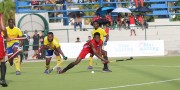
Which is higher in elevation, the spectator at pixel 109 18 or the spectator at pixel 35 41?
the spectator at pixel 109 18

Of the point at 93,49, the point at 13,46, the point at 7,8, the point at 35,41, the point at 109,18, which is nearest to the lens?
the point at 93,49

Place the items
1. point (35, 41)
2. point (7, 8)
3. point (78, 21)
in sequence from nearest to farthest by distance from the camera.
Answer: point (35, 41) < point (78, 21) < point (7, 8)

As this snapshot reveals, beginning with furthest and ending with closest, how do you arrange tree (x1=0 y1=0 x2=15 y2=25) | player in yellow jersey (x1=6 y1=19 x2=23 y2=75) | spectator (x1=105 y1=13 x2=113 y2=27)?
1. tree (x1=0 y1=0 x2=15 y2=25)
2. spectator (x1=105 y1=13 x2=113 y2=27)
3. player in yellow jersey (x1=6 y1=19 x2=23 y2=75)

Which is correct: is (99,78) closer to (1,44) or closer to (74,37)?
(1,44)

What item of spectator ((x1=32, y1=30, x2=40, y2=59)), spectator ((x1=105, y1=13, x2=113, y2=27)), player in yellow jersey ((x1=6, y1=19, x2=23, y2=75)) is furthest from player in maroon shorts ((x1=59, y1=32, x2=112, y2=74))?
spectator ((x1=105, y1=13, x2=113, y2=27))

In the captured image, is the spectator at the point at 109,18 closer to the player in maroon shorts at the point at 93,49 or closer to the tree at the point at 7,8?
the player in maroon shorts at the point at 93,49

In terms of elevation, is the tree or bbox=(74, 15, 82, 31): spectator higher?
the tree

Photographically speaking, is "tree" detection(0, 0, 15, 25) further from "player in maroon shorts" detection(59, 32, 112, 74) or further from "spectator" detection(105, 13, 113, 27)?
"player in maroon shorts" detection(59, 32, 112, 74)

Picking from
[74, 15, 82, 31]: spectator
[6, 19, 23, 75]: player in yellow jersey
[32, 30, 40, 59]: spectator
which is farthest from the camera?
[74, 15, 82, 31]: spectator

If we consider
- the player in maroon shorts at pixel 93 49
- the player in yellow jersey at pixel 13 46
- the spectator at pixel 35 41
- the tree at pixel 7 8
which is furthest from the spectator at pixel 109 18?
the tree at pixel 7 8

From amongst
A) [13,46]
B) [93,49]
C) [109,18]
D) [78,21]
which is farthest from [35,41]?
[93,49]

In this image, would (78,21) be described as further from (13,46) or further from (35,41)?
(13,46)

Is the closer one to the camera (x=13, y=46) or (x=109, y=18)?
(x=13, y=46)

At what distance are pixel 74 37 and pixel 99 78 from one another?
60.3 ft
